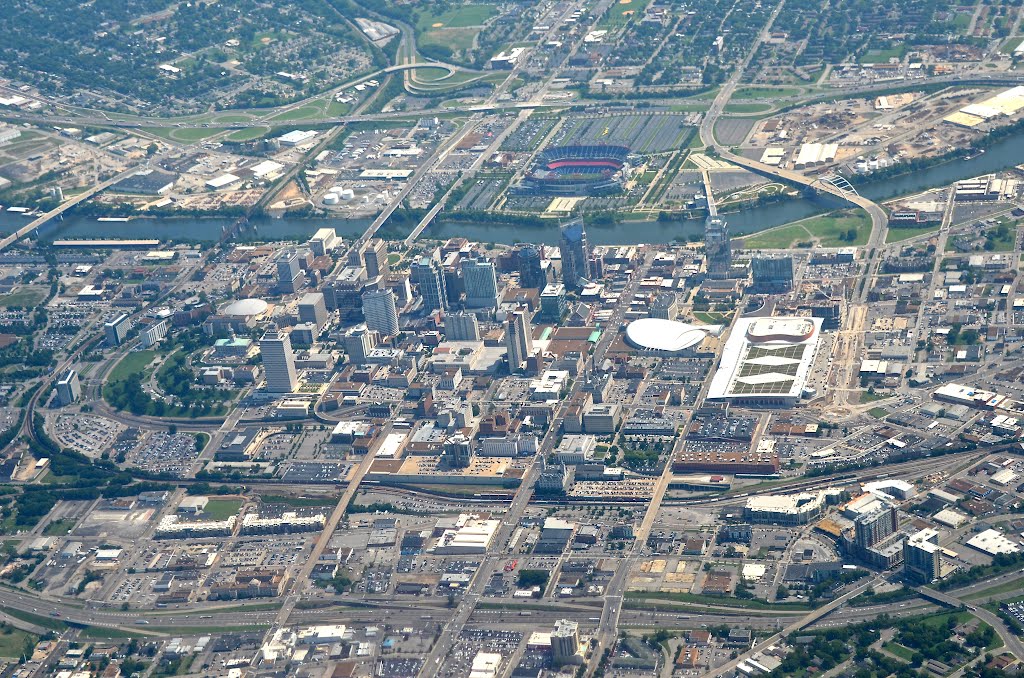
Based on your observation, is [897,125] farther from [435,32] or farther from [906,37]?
[435,32]

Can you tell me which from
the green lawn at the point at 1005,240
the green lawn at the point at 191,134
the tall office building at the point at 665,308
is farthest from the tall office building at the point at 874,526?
the green lawn at the point at 191,134

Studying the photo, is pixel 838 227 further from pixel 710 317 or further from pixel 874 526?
pixel 874 526

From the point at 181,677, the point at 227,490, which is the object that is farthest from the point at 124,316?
the point at 181,677

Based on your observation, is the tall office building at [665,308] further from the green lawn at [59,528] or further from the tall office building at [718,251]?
the green lawn at [59,528]

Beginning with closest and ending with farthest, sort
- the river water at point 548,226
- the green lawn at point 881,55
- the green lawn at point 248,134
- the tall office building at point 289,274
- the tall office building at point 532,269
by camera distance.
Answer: the tall office building at point 532,269
the tall office building at point 289,274
the river water at point 548,226
the green lawn at point 881,55
the green lawn at point 248,134

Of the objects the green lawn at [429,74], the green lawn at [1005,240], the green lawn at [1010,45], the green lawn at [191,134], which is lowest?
the green lawn at [191,134]

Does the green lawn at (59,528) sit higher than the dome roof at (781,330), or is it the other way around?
the dome roof at (781,330)
